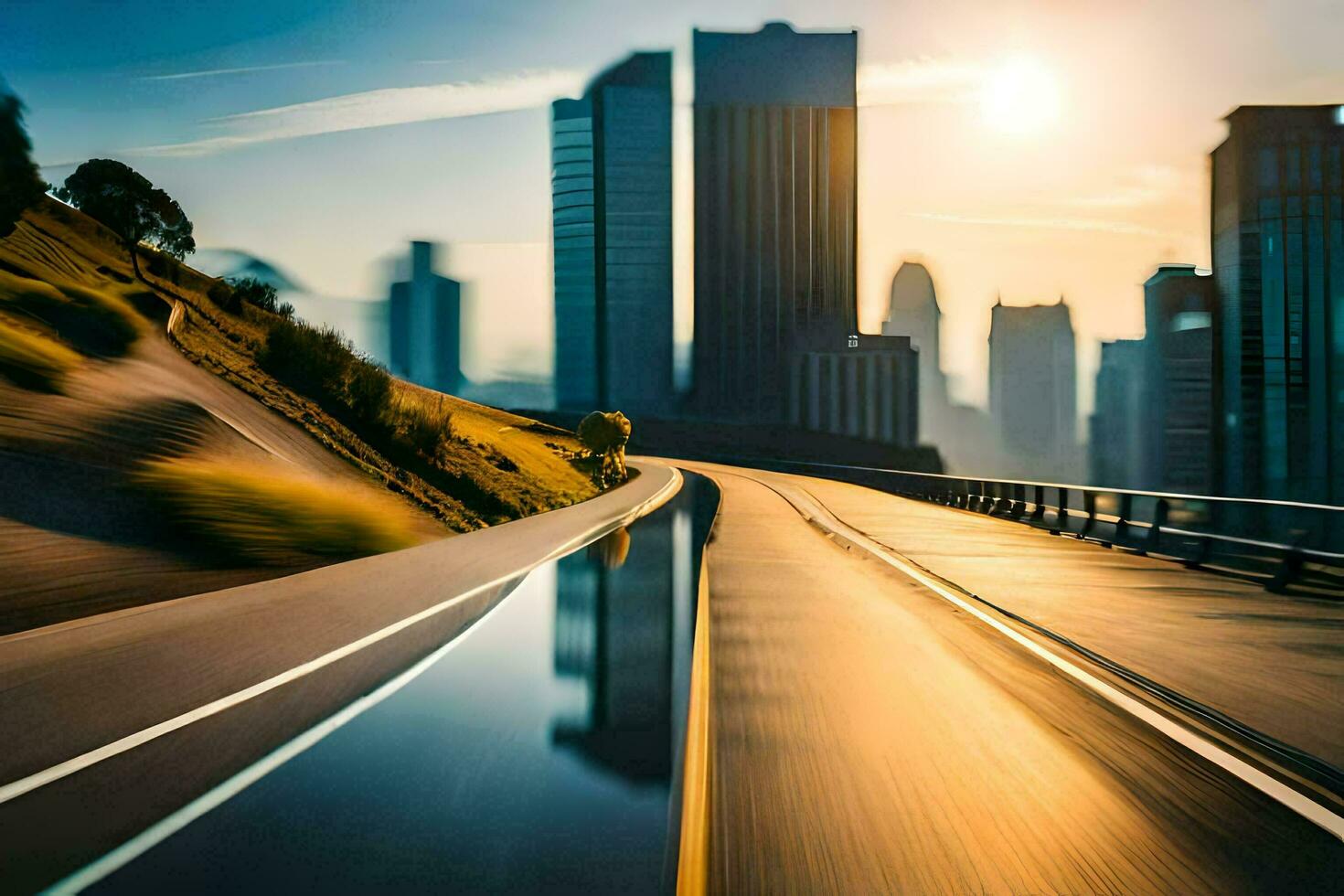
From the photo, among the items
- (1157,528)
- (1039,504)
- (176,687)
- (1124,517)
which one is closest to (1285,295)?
(1039,504)

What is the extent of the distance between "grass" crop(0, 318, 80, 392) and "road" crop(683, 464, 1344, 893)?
12.0m

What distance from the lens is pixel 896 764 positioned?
5.95 metres

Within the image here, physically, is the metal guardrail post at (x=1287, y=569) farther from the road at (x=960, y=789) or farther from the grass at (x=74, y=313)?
the grass at (x=74, y=313)

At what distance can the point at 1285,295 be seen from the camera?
161 m

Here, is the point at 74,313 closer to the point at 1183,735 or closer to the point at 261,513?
the point at 261,513

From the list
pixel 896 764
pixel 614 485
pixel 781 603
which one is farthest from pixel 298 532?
pixel 614 485

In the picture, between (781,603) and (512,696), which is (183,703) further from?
(781,603)

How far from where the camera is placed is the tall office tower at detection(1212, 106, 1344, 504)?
6324 inches

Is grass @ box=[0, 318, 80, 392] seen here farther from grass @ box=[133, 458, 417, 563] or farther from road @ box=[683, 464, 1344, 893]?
road @ box=[683, 464, 1344, 893]

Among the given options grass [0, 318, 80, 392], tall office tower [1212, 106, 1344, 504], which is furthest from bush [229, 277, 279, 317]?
tall office tower [1212, 106, 1344, 504]

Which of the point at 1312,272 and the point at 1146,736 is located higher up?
the point at 1312,272

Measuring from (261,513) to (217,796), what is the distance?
39.7 feet

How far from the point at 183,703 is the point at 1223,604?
36.0 feet

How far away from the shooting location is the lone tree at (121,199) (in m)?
40.3
